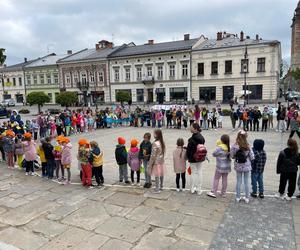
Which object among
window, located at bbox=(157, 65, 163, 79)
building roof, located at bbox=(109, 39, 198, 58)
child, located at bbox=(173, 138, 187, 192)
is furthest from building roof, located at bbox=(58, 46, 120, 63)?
child, located at bbox=(173, 138, 187, 192)

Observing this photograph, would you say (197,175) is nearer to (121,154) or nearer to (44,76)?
(121,154)

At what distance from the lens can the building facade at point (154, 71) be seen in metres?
43.9

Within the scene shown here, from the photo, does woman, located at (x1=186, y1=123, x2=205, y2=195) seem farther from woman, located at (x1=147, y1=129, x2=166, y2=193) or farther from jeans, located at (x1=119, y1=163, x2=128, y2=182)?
jeans, located at (x1=119, y1=163, x2=128, y2=182)

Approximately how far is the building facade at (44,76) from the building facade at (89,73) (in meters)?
1.91

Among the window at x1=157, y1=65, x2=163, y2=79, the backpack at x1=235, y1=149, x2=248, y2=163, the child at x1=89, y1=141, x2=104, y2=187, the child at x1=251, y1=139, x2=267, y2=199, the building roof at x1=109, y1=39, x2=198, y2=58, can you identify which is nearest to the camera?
the backpack at x1=235, y1=149, x2=248, y2=163

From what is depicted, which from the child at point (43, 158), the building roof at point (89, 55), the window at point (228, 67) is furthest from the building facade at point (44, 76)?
the child at point (43, 158)

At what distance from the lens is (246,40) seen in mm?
40250

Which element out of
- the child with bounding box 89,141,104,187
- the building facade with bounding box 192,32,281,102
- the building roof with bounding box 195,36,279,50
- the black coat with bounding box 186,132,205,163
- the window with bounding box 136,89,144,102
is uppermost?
the building roof with bounding box 195,36,279,50

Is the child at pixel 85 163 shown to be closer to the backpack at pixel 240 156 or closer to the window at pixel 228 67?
the backpack at pixel 240 156

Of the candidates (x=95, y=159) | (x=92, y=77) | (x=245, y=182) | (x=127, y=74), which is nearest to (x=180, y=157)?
(x=245, y=182)

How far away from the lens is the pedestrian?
6625 millimetres

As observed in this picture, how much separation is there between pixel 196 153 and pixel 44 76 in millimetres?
56395

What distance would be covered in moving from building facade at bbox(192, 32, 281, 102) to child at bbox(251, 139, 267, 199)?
107 feet

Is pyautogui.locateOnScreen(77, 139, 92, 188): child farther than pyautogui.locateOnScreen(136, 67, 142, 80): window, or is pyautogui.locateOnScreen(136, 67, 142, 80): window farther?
pyautogui.locateOnScreen(136, 67, 142, 80): window
